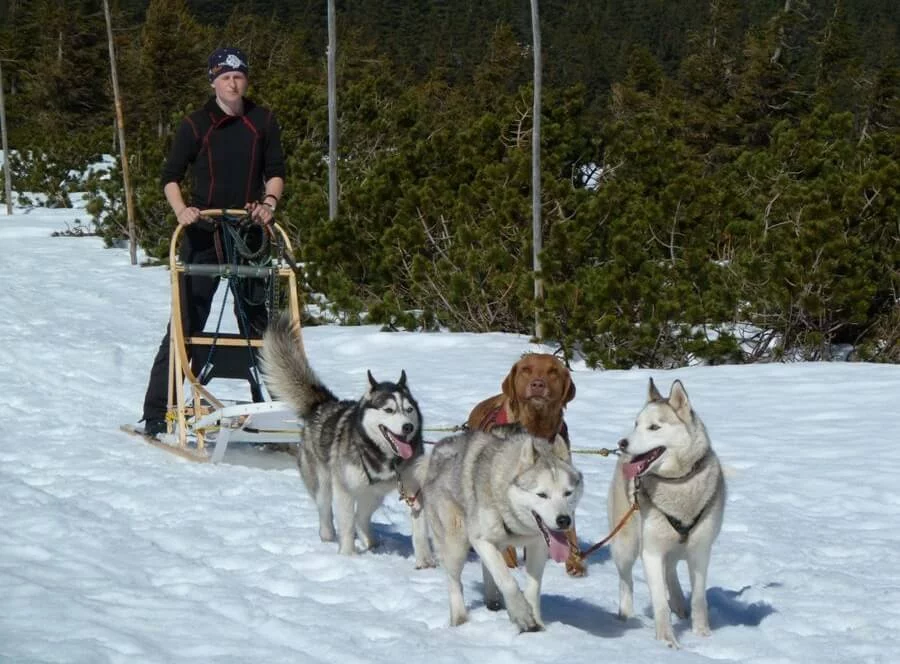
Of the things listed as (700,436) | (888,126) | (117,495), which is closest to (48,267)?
(117,495)

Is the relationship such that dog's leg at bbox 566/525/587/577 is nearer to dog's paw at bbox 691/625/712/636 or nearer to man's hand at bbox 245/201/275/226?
dog's paw at bbox 691/625/712/636

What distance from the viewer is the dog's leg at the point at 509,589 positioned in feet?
11.9

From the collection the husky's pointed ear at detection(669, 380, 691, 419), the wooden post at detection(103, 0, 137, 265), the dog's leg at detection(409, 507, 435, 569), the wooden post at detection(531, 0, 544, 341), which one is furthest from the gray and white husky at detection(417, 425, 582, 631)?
the wooden post at detection(103, 0, 137, 265)

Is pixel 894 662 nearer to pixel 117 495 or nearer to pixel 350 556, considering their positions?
pixel 350 556

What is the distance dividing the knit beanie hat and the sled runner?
0.76 m

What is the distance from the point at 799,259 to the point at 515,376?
21.6 feet

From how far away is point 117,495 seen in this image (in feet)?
18.4

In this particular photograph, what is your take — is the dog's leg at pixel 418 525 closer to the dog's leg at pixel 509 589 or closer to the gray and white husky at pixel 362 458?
the gray and white husky at pixel 362 458

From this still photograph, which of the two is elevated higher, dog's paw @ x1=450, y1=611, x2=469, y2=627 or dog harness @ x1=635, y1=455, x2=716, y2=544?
dog harness @ x1=635, y1=455, x2=716, y2=544

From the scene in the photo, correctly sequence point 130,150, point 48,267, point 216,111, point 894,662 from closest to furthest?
1. point 894,662
2. point 216,111
3. point 48,267
4. point 130,150

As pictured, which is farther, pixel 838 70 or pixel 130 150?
pixel 838 70

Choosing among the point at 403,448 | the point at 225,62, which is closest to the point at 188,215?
the point at 225,62

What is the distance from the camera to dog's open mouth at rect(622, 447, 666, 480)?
3.73m

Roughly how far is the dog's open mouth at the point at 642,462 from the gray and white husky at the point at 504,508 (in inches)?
8.4
